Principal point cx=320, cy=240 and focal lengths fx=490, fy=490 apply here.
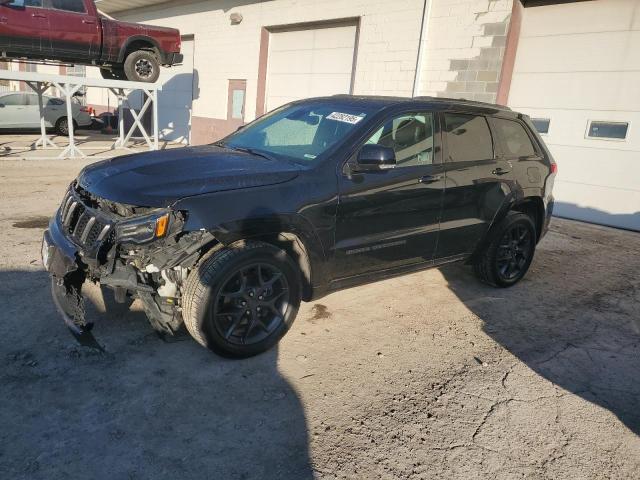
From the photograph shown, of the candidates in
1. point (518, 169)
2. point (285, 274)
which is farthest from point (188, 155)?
point (518, 169)

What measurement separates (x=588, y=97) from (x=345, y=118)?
6382 mm

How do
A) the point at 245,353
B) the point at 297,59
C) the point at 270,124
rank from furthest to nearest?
the point at 297,59 → the point at 270,124 → the point at 245,353

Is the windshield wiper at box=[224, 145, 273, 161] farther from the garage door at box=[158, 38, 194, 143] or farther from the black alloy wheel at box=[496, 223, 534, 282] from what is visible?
the garage door at box=[158, 38, 194, 143]

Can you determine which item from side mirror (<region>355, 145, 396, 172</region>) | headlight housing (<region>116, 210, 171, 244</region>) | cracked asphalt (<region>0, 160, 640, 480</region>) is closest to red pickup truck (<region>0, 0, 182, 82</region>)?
cracked asphalt (<region>0, 160, 640, 480</region>)

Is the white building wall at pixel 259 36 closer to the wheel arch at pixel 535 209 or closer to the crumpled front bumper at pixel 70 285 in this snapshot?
the wheel arch at pixel 535 209

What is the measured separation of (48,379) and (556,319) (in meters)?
3.98

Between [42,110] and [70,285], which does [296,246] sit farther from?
[42,110]

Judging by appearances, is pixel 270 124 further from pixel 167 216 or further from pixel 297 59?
pixel 297 59

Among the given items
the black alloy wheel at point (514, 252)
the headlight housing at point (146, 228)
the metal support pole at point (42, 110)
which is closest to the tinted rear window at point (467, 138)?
the black alloy wheel at point (514, 252)

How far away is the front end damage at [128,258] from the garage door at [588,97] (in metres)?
7.63

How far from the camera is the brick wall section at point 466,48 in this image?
29.7ft

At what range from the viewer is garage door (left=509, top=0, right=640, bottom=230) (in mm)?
7867

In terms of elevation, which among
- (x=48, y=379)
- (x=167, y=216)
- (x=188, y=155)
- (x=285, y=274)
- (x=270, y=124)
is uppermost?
(x=270, y=124)

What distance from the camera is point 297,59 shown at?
42.4 ft
